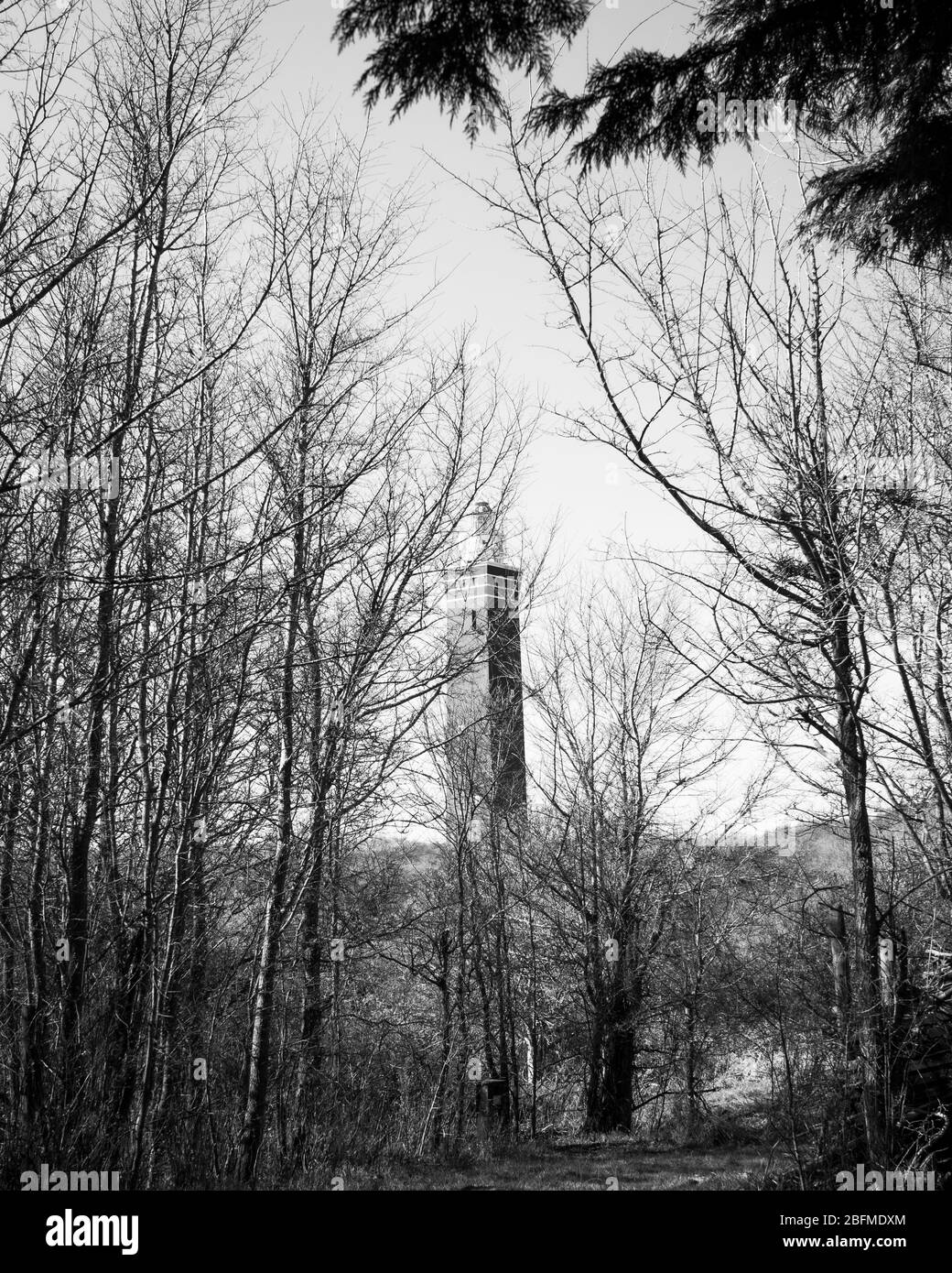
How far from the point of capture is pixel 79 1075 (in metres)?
5.09

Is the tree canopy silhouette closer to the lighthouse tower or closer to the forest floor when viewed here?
the lighthouse tower

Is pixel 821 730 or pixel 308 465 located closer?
pixel 821 730

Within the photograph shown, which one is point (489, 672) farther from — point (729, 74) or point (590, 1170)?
point (729, 74)

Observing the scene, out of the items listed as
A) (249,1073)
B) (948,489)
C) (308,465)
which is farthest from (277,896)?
(948,489)

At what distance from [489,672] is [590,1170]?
640 cm

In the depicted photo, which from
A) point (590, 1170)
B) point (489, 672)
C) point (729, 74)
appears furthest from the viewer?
point (489, 672)

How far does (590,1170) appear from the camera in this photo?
10.1m

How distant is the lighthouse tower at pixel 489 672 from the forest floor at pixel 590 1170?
13.4 feet

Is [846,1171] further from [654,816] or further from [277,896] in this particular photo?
[654,816]

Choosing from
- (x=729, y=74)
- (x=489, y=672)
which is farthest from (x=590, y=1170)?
(x=729, y=74)

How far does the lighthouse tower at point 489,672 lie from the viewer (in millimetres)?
8406

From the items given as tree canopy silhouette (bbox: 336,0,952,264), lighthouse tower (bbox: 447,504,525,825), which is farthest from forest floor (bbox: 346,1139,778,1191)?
tree canopy silhouette (bbox: 336,0,952,264)

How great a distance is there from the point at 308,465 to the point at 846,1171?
604cm

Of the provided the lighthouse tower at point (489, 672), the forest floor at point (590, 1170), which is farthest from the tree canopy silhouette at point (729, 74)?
the forest floor at point (590, 1170)
